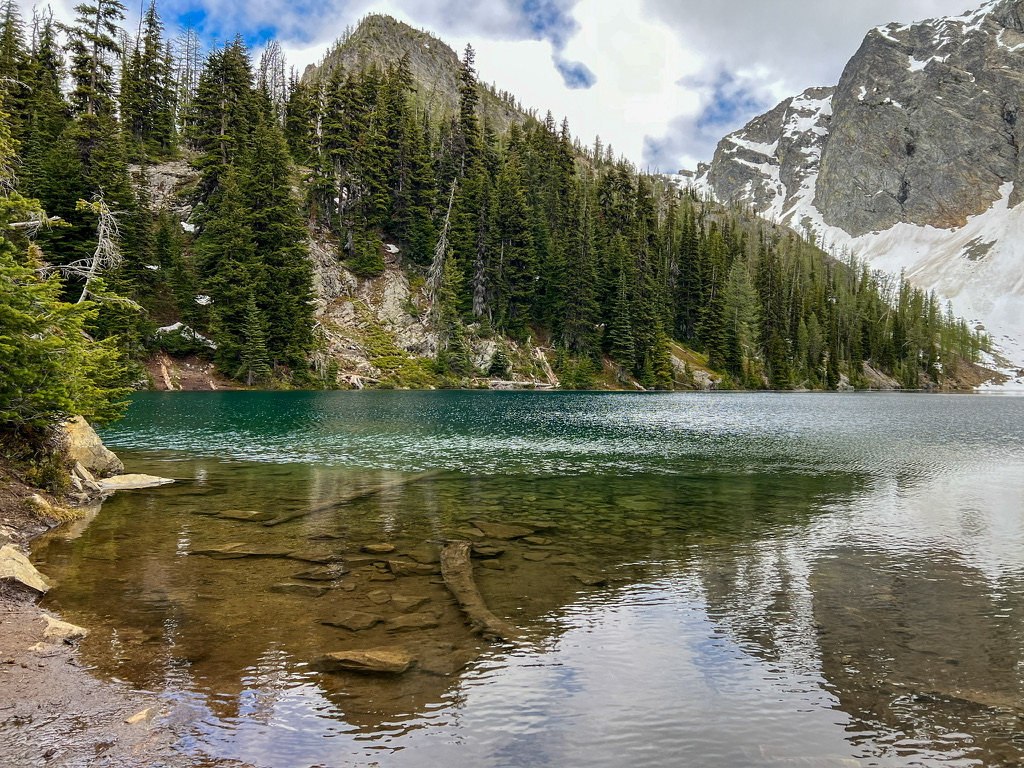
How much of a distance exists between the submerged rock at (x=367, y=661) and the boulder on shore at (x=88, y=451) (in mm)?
16676

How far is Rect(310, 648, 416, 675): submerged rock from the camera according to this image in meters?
8.00

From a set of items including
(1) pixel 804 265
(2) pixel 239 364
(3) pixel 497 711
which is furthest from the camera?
(1) pixel 804 265

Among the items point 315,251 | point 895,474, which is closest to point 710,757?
point 895,474

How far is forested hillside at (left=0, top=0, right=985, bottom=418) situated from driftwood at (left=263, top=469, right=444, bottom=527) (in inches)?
1868

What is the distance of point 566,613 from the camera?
10.7 metres

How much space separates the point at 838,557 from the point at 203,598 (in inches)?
578

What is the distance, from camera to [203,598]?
10633 mm

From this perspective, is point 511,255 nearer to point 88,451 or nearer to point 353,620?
point 88,451

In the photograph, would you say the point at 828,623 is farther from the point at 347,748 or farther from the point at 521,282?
the point at 521,282

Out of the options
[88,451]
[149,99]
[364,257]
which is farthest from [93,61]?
[88,451]

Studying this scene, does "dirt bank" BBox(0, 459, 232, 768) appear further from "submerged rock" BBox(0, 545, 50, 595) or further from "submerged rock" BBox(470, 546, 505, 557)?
"submerged rock" BBox(470, 546, 505, 557)

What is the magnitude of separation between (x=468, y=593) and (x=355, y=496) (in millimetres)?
10638

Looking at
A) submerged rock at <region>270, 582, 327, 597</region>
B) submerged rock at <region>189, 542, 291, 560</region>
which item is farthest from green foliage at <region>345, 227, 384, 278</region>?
submerged rock at <region>270, 582, 327, 597</region>

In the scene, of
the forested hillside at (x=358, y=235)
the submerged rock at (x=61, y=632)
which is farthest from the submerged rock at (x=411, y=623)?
the forested hillside at (x=358, y=235)
